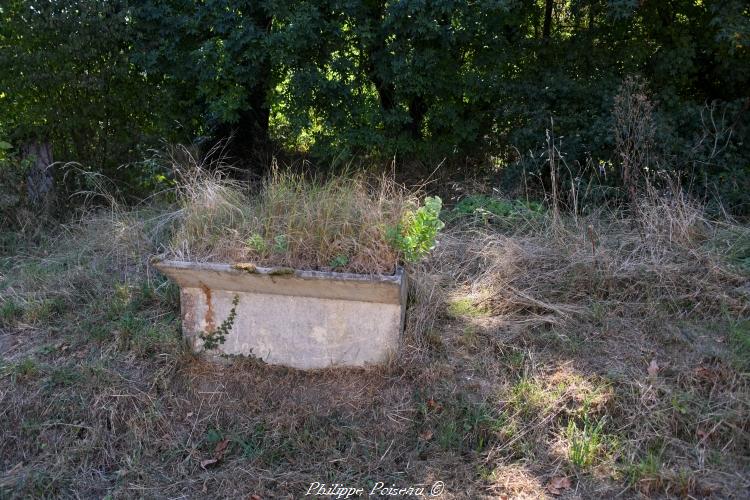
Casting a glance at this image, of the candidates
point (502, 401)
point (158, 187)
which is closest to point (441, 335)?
point (502, 401)

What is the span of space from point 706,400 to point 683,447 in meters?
Result: 0.34

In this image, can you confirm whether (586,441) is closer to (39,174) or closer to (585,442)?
(585,442)

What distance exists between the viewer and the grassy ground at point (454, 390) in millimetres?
3332

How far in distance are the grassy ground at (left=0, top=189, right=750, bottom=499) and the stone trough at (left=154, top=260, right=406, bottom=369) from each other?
0.43 feet

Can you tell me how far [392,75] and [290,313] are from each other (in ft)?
12.3

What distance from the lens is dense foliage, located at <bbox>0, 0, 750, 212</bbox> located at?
634cm

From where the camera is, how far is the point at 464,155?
25.2ft

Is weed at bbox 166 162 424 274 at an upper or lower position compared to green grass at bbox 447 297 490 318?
upper

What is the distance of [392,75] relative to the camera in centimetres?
682

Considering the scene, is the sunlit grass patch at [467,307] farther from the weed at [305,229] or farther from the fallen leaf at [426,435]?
the fallen leaf at [426,435]

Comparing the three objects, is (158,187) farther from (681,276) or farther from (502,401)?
(681,276)

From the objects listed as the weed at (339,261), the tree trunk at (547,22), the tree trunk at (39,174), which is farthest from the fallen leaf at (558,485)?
the tree trunk at (39,174)

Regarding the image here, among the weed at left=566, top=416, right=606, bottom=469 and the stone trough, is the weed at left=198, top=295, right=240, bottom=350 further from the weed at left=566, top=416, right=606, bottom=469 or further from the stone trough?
the weed at left=566, top=416, right=606, bottom=469

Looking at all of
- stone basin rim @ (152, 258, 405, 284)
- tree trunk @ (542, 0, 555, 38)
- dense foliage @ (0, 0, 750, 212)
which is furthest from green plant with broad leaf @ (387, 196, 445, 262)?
tree trunk @ (542, 0, 555, 38)
